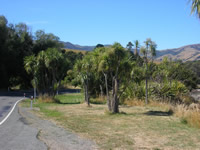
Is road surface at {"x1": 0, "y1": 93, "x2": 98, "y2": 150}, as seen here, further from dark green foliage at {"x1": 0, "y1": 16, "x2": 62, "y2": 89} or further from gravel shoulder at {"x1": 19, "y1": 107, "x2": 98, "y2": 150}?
dark green foliage at {"x1": 0, "y1": 16, "x2": 62, "y2": 89}

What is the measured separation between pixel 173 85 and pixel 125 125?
12.5 meters

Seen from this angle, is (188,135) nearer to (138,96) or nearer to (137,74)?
(137,74)

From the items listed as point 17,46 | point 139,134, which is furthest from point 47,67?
point 17,46

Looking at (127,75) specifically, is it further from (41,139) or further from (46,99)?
(46,99)

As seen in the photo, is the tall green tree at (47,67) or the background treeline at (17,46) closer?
the tall green tree at (47,67)

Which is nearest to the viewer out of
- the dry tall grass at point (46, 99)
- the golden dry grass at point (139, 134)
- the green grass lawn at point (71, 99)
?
the golden dry grass at point (139, 134)

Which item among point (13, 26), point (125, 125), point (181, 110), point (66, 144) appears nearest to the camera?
point (66, 144)

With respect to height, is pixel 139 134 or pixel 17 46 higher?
pixel 17 46

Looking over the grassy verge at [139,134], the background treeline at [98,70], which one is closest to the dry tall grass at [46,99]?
the background treeline at [98,70]

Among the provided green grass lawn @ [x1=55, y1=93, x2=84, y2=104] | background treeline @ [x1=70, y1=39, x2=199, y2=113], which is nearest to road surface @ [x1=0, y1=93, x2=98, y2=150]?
background treeline @ [x1=70, y1=39, x2=199, y2=113]

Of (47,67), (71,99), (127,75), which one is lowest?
(71,99)

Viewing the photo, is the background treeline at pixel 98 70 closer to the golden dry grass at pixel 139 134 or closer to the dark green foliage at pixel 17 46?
the dark green foliage at pixel 17 46

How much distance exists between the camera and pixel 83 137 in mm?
8570

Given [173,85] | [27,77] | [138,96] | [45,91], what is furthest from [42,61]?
[27,77]
